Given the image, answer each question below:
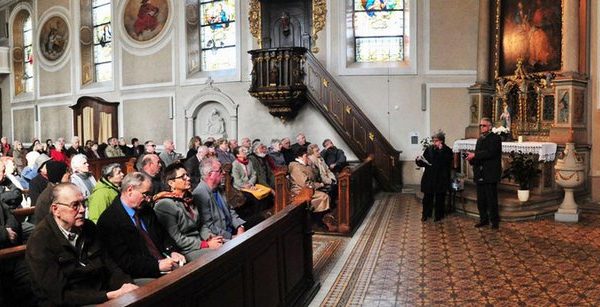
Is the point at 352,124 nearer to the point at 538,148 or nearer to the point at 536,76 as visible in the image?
the point at 536,76

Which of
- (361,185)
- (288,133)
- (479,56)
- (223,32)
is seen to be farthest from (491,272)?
(223,32)

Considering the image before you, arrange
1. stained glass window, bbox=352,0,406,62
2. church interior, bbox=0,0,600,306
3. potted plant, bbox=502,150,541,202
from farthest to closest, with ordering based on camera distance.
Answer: stained glass window, bbox=352,0,406,62
potted plant, bbox=502,150,541,202
church interior, bbox=0,0,600,306

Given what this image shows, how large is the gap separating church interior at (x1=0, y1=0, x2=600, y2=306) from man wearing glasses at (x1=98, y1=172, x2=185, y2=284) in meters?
0.63

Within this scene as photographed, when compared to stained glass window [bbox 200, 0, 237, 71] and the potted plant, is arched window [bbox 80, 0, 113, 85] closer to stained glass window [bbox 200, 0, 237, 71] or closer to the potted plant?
stained glass window [bbox 200, 0, 237, 71]

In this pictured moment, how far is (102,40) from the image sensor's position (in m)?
18.4

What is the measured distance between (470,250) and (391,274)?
1.48 metres

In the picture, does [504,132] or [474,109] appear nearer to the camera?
[504,132]

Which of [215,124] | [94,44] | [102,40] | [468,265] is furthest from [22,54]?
[468,265]

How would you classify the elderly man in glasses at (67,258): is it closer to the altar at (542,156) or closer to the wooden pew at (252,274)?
the wooden pew at (252,274)

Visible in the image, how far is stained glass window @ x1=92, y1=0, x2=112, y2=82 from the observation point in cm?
1819

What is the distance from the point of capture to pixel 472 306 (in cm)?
476

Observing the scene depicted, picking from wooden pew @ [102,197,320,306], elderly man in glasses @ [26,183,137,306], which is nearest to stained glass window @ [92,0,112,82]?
wooden pew @ [102,197,320,306]

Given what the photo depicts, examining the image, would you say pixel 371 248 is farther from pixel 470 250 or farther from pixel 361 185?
pixel 361 185

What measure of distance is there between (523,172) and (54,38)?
17.2m
